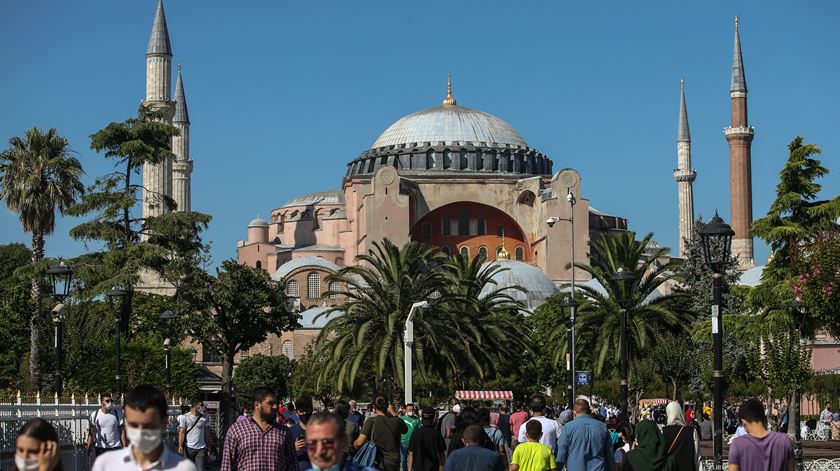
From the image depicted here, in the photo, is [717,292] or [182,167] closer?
[717,292]

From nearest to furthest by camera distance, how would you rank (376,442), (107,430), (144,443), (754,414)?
(144,443)
(754,414)
(376,442)
(107,430)

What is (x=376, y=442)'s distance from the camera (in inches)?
500

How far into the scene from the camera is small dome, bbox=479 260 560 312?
67.9 meters

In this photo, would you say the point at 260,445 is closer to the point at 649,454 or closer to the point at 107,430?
the point at 649,454

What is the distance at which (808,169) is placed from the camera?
32781 mm

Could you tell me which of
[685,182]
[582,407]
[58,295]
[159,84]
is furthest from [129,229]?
[685,182]

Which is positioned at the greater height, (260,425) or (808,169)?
(808,169)

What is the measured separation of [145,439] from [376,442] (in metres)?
7.51

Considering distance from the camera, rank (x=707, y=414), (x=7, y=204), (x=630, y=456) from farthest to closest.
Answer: (x=7, y=204)
(x=707, y=414)
(x=630, y=456)

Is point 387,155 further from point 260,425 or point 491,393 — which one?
point 260,425

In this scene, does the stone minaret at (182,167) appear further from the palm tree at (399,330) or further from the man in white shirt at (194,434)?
the man in white shirt at (194,434)

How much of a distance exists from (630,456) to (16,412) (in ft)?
25.3

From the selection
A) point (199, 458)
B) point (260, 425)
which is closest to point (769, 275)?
point (199, 458)

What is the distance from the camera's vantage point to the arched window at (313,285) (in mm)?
80750
